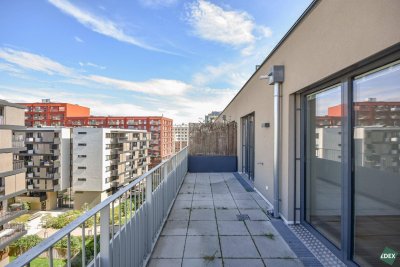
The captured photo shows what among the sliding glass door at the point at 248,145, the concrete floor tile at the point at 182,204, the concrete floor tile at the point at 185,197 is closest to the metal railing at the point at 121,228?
the concrete floor tile at the point at 182,204

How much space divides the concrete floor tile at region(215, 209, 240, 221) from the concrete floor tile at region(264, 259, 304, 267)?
1.29 metres

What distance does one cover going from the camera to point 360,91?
7.61ft

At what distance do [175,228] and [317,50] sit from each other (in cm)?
328

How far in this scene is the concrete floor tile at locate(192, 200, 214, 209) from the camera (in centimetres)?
454

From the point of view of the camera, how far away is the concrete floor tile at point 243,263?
2566 mm

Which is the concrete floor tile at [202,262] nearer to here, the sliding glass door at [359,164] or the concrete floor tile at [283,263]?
the concrete floor tile at [283,263]

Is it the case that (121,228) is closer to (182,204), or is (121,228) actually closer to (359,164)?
(359,164)

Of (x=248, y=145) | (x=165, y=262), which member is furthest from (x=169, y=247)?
(x=248, y=145)

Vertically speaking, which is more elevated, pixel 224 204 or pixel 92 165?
pixel 224 204

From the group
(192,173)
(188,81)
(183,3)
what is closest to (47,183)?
(188,81)

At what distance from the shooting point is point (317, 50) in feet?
9.18

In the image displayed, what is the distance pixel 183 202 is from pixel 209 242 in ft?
6.05

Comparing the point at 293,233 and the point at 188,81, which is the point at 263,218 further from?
the point at 188,81

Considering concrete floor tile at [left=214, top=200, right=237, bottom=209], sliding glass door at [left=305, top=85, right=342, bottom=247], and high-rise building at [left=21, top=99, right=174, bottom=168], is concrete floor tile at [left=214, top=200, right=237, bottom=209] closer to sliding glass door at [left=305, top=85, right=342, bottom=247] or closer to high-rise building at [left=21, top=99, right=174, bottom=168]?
sliding glass door at [left=305, top=85, right=342, bottom=247]
